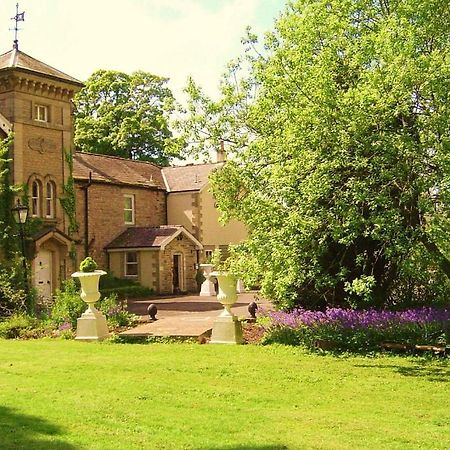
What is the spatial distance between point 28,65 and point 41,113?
2130 millimetres

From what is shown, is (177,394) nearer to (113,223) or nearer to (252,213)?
(252,213)

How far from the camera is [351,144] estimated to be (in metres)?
13.5

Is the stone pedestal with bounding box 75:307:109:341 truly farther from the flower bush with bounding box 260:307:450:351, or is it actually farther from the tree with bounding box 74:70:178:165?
the tree with bounding box 74:70:178:165

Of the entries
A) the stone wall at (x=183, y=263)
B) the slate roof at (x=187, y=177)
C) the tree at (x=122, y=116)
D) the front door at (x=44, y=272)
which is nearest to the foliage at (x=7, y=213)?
the front door at (x=44, y=272)

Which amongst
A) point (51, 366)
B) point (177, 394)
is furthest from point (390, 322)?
point (51, 366)

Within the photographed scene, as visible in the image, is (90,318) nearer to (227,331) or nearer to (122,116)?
(227,331)

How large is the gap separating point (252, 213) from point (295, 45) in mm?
3994

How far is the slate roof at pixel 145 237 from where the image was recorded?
34.7m

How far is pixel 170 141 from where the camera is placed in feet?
57.5

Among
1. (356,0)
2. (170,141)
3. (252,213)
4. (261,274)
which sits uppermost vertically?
(356,0)

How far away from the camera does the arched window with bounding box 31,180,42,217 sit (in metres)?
27.7

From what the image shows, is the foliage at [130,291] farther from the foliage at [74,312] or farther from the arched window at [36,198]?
the foliage at [74,312]

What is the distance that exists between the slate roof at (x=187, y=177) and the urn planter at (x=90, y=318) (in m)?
22.2

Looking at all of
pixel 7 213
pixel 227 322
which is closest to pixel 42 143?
pixel 7 213
